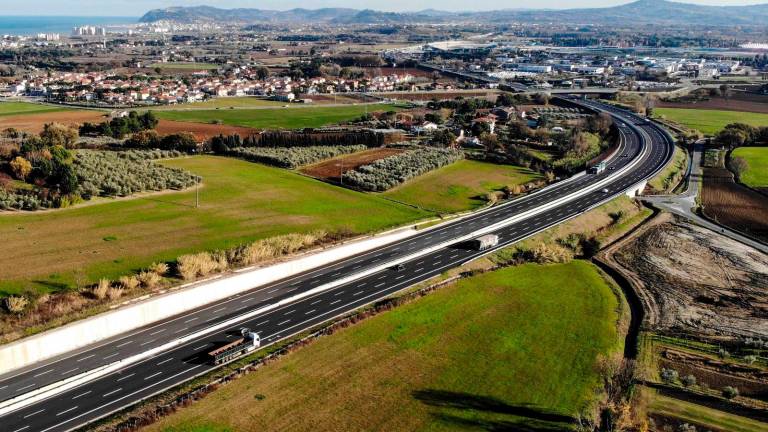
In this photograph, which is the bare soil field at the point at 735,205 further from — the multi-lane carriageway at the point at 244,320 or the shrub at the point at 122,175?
the shrub at the point at 122,175

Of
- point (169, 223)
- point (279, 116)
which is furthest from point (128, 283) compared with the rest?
point (279, 116)

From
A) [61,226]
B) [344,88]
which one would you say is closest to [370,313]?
[61,226]

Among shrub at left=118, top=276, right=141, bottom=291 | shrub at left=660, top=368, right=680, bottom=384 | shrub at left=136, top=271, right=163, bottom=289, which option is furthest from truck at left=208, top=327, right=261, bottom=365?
shrub at left=660, top=368, right=680, bottom=384

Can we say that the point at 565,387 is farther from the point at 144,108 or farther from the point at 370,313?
the point at 144,108

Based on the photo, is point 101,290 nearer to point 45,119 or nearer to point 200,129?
point 200,129

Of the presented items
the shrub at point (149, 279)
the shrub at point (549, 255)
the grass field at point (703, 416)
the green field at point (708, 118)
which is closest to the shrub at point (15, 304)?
the shrub at point (149, 279)
